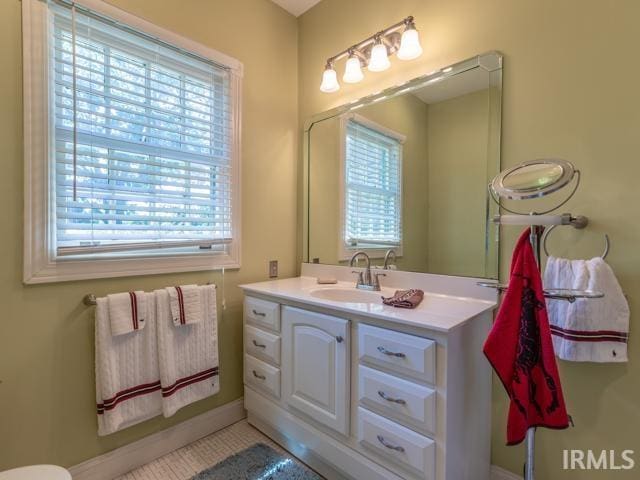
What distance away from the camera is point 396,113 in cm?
187

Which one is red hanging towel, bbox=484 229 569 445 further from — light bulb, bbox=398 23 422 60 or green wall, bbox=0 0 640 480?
light bulb, bbox=398 23 422 60

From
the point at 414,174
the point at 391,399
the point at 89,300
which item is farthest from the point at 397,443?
the point at 89,300

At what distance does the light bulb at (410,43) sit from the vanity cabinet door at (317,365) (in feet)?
4.49

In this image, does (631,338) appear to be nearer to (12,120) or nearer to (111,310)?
(111,310)

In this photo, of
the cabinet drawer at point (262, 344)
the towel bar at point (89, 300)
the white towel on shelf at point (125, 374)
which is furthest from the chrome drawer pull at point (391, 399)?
the towel bar at point (89, 300)

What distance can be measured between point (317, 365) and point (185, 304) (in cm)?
76

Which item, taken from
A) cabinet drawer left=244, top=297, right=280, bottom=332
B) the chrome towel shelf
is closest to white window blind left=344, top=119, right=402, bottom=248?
cabinet drawer left=244, top=297, right=280, bottom=332

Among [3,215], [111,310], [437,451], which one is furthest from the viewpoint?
[111,310]

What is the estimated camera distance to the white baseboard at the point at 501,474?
1427 millimetres

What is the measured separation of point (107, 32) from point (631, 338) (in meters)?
2.54

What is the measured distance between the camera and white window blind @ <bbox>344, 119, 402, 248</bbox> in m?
1.90

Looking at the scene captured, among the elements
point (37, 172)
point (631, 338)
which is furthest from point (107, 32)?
point (631, 338)

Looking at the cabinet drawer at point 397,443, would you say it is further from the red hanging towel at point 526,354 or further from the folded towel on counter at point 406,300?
the folded towel on counter at point 406,300

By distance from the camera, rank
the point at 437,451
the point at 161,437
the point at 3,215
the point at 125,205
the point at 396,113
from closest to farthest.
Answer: the point at 437,451
the point at 3,215
the point at 125,205
the point at 161,437
the point at 396,113
